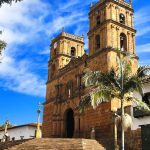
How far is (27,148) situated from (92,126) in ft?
41.4

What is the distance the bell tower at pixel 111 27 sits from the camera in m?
33.8

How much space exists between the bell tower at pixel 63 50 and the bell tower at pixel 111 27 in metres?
6.96

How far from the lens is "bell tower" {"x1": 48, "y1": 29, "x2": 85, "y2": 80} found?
4338cm

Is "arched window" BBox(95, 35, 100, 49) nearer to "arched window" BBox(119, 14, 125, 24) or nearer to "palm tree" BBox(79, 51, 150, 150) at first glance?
"arched window" BBox(119, 14, 125, 24)

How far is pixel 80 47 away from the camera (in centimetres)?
4491

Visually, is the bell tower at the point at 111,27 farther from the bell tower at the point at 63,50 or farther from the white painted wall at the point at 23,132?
the white painted wall at the point at 23,132

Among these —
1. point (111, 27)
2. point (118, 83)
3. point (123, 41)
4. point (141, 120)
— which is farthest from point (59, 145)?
point (123, 41)

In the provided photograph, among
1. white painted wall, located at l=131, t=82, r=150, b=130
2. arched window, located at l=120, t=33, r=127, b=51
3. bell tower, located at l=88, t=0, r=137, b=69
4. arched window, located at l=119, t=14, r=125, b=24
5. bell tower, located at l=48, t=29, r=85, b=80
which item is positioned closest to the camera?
white painted wall, located at l=131, t=82, r=150, b=130

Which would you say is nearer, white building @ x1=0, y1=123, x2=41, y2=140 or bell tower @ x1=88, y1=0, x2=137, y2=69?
bell tower @ x1=88, y1=0, x2=137, y2=69

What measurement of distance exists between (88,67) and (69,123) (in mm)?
7897

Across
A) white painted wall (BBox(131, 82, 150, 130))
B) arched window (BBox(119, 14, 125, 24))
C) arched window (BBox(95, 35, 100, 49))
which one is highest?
arched window (BBox(119, 14, 125, 24))

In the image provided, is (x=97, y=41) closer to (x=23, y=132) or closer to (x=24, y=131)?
(x=24, y=131)

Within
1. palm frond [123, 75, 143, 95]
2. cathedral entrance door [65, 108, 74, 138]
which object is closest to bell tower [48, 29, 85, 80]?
cathedral entrance door [65, 108, 74, 138]

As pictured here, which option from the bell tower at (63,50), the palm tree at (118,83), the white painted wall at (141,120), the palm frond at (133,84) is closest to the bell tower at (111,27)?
the bell tower at (63,50)
